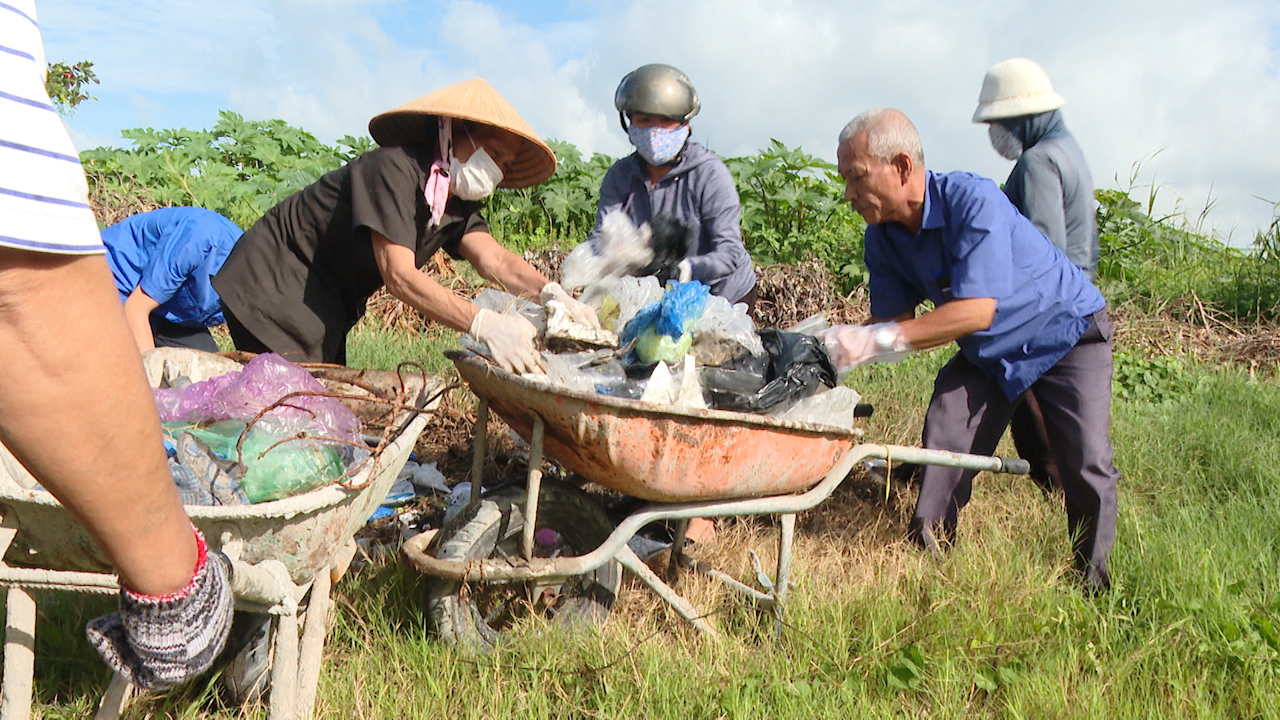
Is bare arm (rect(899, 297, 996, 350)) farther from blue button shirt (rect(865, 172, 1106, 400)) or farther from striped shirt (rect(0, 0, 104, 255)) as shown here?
striped shirt (rect(0, 0, 104, 255))

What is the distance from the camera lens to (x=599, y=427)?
2.54m

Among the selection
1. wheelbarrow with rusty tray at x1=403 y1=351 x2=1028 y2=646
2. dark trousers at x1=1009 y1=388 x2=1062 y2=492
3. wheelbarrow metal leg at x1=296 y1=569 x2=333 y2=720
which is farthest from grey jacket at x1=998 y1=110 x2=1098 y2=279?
wheelbarrow metal leg at x1=296 y1=569 x2=333 y2=720

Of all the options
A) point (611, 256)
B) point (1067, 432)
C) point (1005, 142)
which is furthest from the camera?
point (1005, 142)

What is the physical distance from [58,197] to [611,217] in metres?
2.73

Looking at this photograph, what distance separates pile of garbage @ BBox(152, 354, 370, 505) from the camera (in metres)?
2.16

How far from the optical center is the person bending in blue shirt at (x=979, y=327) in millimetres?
3344

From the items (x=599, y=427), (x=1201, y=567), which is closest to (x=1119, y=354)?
(x=1201, y=567)

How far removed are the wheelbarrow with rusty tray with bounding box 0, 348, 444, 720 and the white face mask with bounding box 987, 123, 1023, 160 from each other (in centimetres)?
363

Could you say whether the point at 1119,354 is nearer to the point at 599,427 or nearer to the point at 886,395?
the point at 886,395

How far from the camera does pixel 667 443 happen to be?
258 centimetres

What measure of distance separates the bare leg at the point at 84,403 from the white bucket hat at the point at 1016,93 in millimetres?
4316

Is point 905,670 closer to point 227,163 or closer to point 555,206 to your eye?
point 555,206

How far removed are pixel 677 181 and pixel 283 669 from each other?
3401 millimetres

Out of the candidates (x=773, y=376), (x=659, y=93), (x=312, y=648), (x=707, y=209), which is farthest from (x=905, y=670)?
(x=659, y=93)
